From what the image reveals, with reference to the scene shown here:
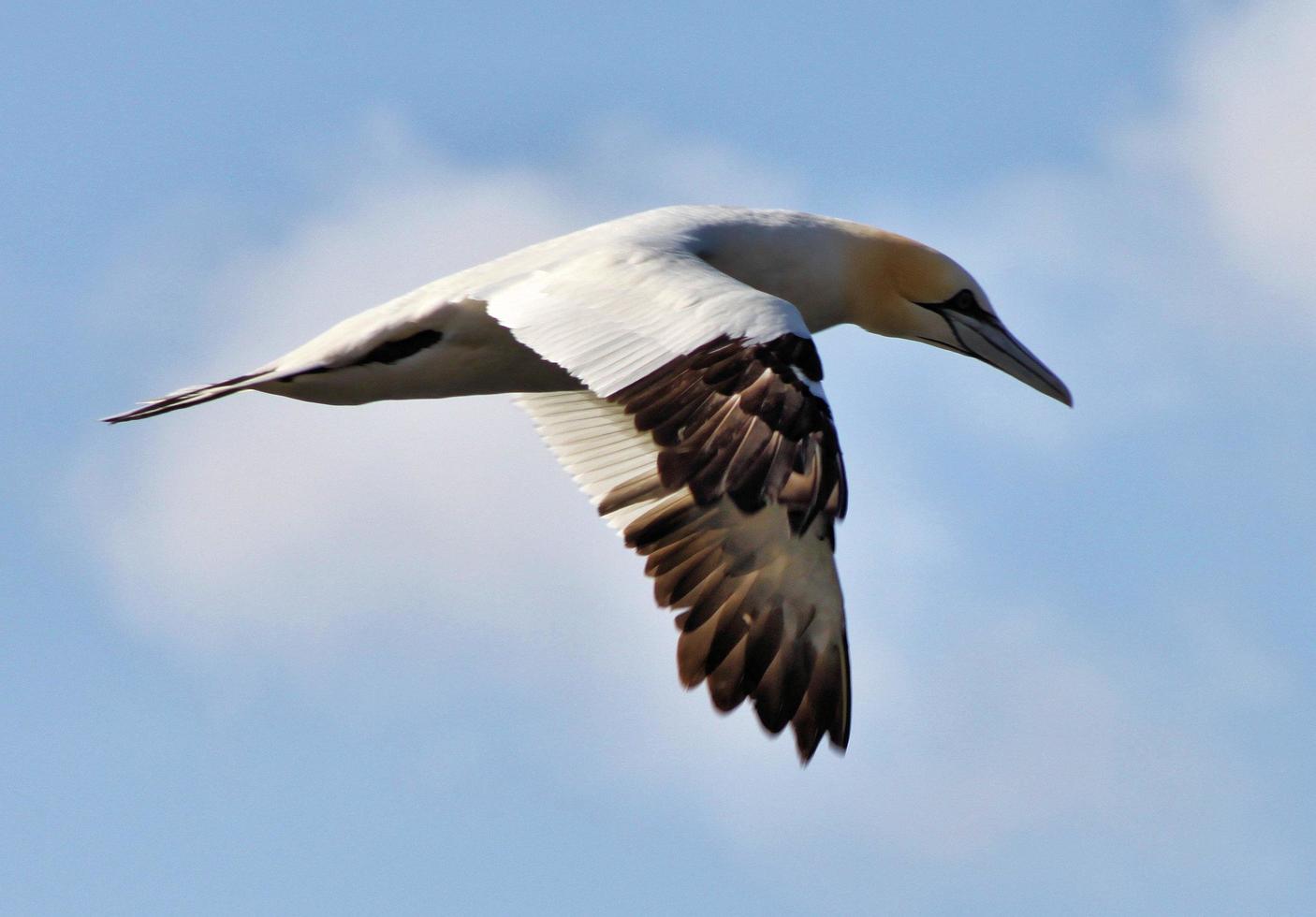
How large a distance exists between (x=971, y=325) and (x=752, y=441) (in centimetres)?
411

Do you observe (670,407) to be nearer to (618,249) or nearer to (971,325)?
(618,249)

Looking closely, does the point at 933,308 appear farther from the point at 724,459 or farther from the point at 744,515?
the point at 724,459

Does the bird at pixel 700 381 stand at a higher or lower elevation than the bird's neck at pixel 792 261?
lower

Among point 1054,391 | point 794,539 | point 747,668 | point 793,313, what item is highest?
point 1054,391

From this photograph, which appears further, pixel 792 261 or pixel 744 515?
pixel 792 261

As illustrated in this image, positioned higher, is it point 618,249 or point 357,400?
point 618,249

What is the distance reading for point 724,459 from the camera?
763 cm

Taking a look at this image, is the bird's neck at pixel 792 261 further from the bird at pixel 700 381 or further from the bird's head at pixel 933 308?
the bird's head at pixel 933 308

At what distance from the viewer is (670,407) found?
7.79m

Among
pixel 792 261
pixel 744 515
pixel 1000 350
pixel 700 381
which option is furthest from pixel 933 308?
pixel 700 381

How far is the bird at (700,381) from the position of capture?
7723 mm

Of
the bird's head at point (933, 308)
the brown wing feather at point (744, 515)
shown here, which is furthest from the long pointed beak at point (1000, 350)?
the brown wing feather at point (744, 515)

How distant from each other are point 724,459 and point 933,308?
13.5 feet

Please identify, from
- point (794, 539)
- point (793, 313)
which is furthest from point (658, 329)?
point (794, 539)
